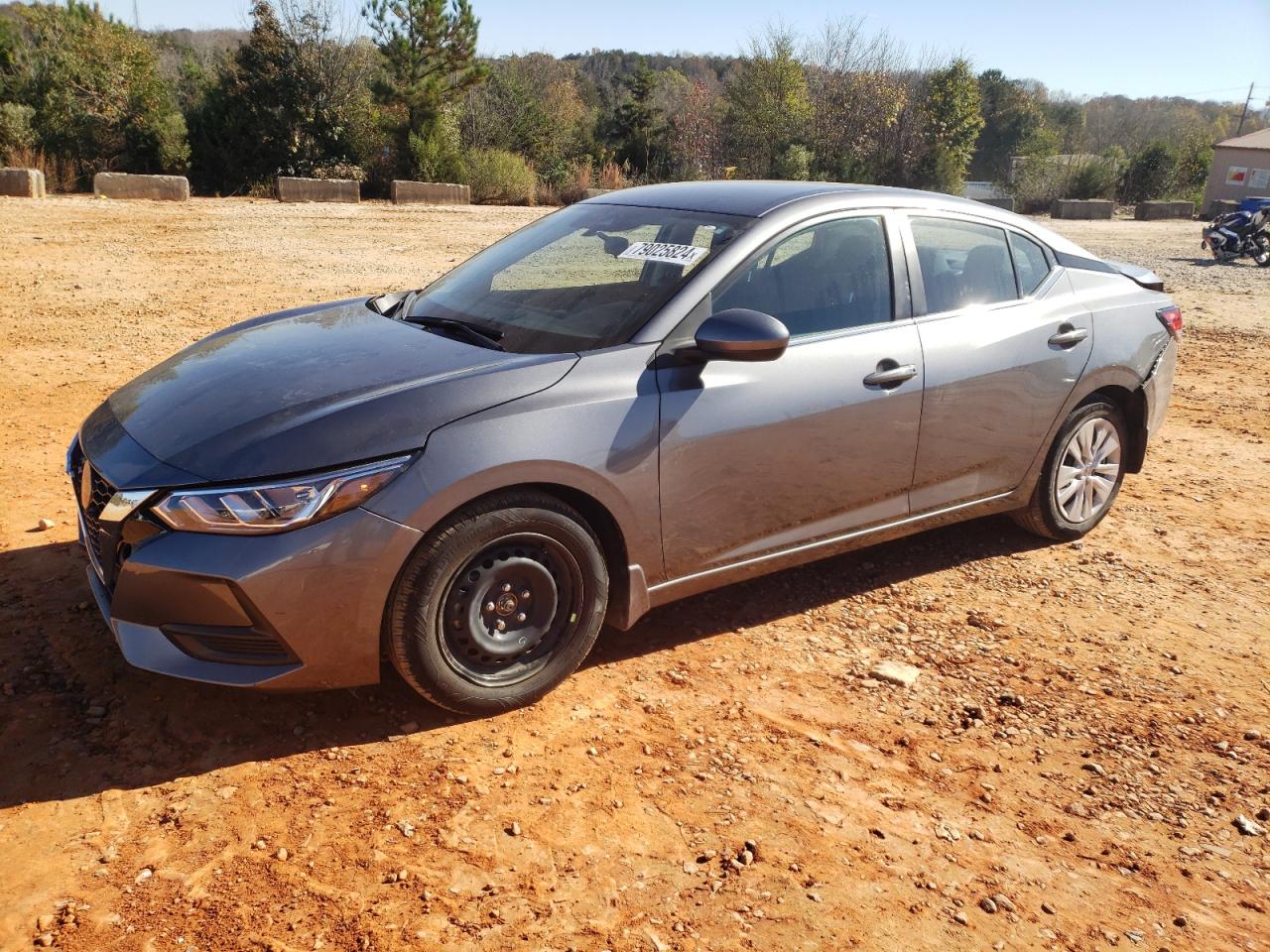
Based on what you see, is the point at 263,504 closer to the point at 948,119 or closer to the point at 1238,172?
the point at 948,119

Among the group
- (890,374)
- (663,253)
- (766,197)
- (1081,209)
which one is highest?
(1081,209)

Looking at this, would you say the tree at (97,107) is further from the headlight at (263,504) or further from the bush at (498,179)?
the headlight at (263,504)

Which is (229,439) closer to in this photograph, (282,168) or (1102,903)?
(1102,903)

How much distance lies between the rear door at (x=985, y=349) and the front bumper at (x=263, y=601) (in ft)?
7.85

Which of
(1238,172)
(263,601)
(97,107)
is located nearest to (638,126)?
(97,107)

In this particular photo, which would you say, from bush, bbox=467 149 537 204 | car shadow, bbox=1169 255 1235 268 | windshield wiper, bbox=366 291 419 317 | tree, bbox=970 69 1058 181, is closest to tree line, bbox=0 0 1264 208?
bush, bbox=467 149 537 204

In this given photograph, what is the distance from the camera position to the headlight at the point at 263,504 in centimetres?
289

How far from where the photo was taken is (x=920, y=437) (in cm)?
424

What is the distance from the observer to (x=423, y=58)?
25.7 metres

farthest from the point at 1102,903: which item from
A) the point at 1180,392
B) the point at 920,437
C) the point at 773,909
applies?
the point at 1180,392

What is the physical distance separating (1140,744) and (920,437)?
142 cm

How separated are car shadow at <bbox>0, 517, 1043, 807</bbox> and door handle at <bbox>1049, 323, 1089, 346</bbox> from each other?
1.72m

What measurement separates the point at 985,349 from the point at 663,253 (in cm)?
152

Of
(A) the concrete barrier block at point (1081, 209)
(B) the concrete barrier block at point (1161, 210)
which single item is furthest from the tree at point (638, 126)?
(B) the concrete barrier block at point (1161, 210)
